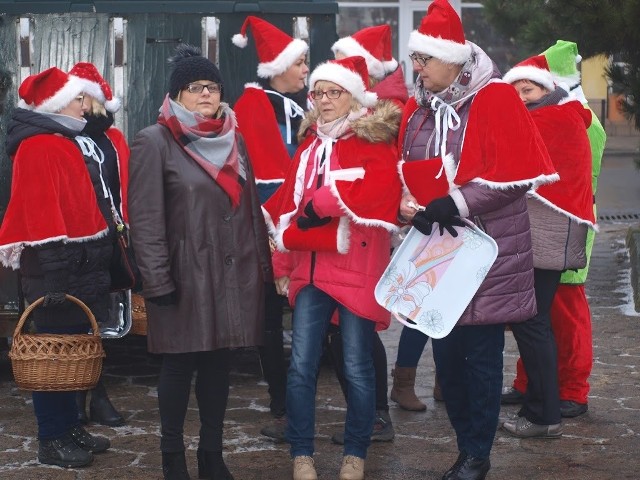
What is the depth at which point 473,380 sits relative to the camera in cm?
540

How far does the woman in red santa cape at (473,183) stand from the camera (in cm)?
516

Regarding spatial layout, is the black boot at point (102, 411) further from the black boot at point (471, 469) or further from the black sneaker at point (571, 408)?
the black sneaker at point (571, 408)

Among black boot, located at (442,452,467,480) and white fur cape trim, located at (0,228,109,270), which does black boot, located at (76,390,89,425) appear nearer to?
white fur cape trim, located at (0,228,109,270)

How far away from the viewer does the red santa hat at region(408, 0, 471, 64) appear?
531cm

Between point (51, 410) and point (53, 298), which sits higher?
point (53, 298)

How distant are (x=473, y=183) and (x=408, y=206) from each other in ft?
1.09

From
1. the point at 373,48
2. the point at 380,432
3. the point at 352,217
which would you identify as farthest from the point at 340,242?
the point at 373,48

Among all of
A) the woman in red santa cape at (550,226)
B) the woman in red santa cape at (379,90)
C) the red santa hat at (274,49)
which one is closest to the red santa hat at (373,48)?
the woman in red santa cape at (379,90)

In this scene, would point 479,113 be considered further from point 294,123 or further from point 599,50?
point 599,50

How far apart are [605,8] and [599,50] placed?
61cm

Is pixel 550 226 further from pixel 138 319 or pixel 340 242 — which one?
pixel 138 319

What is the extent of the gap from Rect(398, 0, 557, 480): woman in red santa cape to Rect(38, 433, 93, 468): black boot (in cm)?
164

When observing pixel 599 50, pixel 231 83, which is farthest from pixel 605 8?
pixel 231 83

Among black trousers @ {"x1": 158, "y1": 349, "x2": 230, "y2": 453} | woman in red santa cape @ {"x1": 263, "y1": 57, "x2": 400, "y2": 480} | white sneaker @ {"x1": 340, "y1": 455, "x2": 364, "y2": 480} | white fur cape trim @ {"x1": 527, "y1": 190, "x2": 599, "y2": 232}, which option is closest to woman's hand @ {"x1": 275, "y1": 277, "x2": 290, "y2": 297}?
woman in red santa cape @ {"x1": 263, "y1": 57, "x2": 400, "y2": 480}
